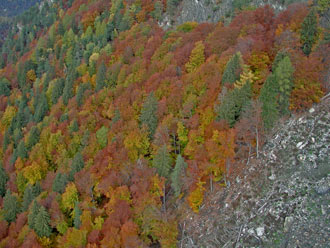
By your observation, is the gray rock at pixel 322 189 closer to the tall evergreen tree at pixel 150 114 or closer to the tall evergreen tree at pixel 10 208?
the tall evergreen tree at pixel 150 114

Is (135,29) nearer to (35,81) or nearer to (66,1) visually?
(35,81)

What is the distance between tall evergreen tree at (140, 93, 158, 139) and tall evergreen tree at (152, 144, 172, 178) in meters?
9.65

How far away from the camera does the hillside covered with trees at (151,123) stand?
50.1 m

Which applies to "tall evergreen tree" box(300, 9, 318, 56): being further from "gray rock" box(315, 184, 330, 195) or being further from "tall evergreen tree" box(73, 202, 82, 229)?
"tall evergreen tree" box(73, 202, 82, 229)

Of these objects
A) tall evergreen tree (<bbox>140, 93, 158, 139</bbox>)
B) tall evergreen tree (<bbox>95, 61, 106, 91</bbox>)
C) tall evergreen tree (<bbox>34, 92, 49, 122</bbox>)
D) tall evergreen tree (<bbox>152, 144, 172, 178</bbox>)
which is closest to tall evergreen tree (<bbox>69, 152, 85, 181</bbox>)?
tall evergreen tree (<bbox>140, 93, 158, 139</bbox>)

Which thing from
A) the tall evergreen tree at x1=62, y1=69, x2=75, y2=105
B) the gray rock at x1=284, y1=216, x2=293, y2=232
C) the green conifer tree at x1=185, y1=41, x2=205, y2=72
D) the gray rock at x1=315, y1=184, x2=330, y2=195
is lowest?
the gray rock at x1=284, y1=216, x2=293, y2=232

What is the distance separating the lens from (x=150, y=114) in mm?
65625

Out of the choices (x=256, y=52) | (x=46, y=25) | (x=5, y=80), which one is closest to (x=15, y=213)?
(x=256, y=52)

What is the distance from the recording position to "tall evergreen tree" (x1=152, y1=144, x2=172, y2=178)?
54500 mm

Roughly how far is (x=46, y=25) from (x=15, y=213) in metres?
112

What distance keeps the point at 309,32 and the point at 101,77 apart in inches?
2123

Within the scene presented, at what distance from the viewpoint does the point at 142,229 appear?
5041cm

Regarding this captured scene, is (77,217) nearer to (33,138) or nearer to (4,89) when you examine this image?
(33,138)

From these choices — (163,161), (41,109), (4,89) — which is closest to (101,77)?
(41,109)
